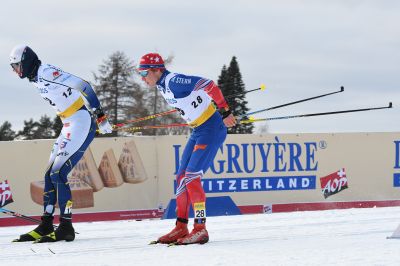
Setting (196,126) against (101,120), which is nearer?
(196,126)

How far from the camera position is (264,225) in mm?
7293

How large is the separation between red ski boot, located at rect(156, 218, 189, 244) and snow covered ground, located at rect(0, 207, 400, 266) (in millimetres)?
209

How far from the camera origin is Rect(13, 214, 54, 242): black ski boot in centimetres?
623

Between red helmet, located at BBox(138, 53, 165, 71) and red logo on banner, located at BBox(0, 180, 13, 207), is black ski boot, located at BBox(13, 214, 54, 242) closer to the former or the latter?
red helmet, located at BBox(138, 53, 165, 71)

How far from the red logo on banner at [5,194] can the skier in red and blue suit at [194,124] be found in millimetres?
6046

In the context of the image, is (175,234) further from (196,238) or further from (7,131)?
(7,131)

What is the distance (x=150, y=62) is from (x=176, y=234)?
5.44 ft

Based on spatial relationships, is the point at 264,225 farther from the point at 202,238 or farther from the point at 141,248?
the point at 141,248

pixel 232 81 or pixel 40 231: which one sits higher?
pixel 232 81

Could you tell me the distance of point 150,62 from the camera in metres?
5.99

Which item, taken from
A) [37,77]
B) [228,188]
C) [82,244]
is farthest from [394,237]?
[228,188]

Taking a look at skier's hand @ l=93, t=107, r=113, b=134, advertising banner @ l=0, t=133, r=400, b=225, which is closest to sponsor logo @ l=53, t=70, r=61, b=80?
skier's hand @ l=93, t=107, r=113, b=134

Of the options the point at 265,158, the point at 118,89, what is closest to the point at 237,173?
the point at 265,158

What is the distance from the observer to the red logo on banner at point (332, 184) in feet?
41.5
